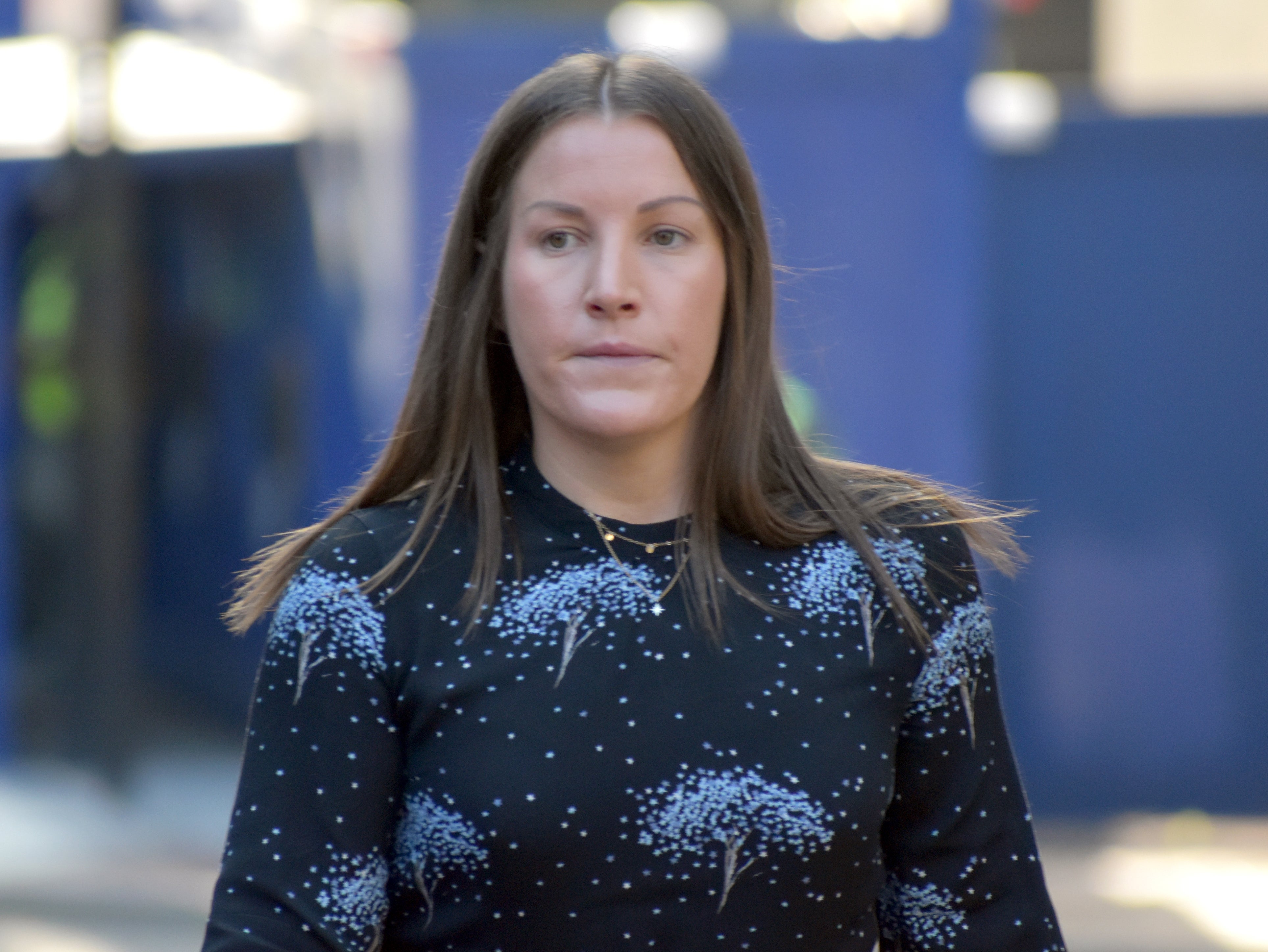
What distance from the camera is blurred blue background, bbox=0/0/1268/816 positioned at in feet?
15.9

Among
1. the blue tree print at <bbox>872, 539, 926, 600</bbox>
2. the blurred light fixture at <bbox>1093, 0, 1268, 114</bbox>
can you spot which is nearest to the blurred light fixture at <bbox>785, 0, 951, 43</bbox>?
the blurred light fixture at <bbox>1093, 0, 1268, 114</bbox>

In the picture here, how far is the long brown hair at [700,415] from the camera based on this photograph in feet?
5.05

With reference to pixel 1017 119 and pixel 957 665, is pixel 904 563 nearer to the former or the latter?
pixel 957 665

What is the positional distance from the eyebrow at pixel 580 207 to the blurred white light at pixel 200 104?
4582mm

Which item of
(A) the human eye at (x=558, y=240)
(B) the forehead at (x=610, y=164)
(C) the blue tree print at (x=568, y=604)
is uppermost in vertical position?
(B) the forehead at (x=610, y=164)

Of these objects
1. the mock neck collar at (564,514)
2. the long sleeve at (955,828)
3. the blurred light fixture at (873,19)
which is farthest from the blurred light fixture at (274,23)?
the long sleeve at (955,828)

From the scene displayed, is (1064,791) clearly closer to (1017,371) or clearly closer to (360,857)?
(1017,371)

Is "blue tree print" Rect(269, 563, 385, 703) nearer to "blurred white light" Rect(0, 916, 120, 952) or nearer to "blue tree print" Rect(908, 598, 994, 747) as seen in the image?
"blue tree print" Rect(908, 598, 994, 747)

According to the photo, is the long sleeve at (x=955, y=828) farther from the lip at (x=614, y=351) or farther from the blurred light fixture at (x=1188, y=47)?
the blurred light fixture at (x=1188, y=47)

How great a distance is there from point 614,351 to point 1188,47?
300 inches

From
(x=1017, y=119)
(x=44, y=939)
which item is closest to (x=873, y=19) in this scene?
(x=1017, y=119)

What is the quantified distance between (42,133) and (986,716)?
5.06 meters

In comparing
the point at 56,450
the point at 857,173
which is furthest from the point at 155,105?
the point at 857,173

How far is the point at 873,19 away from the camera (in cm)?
607
